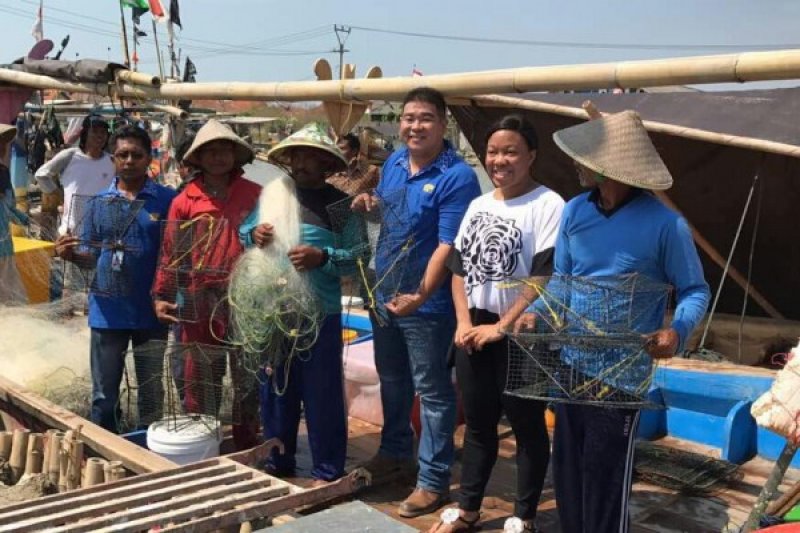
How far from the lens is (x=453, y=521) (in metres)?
3.29

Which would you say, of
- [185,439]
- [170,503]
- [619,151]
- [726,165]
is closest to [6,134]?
[185,439]

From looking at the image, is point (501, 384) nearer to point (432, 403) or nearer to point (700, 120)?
point (432, 403)

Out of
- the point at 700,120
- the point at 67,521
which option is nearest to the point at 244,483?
the point at 67,521

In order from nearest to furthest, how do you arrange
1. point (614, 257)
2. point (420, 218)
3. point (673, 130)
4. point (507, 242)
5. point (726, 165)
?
1. point (614, 257)
2. point (507, 242)
3. point (420, 218)
4. point (673, 130)
5. point (726, 165)

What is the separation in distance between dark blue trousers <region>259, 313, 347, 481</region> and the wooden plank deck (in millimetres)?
217

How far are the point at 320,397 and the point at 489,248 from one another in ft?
4.09

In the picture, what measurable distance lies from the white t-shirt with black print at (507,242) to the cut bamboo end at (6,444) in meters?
2.60

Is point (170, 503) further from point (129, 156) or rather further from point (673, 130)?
point (673, 130)

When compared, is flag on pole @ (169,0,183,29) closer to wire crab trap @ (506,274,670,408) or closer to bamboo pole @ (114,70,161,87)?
bamboo pole @ (114,70,161,87)

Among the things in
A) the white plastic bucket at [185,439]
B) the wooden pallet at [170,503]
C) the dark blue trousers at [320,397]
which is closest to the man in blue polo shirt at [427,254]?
the dark blue trousers at [320,397]

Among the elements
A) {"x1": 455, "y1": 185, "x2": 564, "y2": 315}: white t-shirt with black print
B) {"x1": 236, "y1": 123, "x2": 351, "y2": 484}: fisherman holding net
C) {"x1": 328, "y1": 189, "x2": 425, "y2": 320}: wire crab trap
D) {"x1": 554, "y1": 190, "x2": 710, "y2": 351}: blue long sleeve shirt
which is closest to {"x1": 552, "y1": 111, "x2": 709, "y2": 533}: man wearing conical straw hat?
{"x1": 554, "y1": 190, "x2": 710, "y2": 351}: blue long sleeve shirt

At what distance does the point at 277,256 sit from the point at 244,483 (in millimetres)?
1015

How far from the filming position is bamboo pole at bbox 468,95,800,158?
479cm

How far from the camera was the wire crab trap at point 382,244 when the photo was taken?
3.55 m
